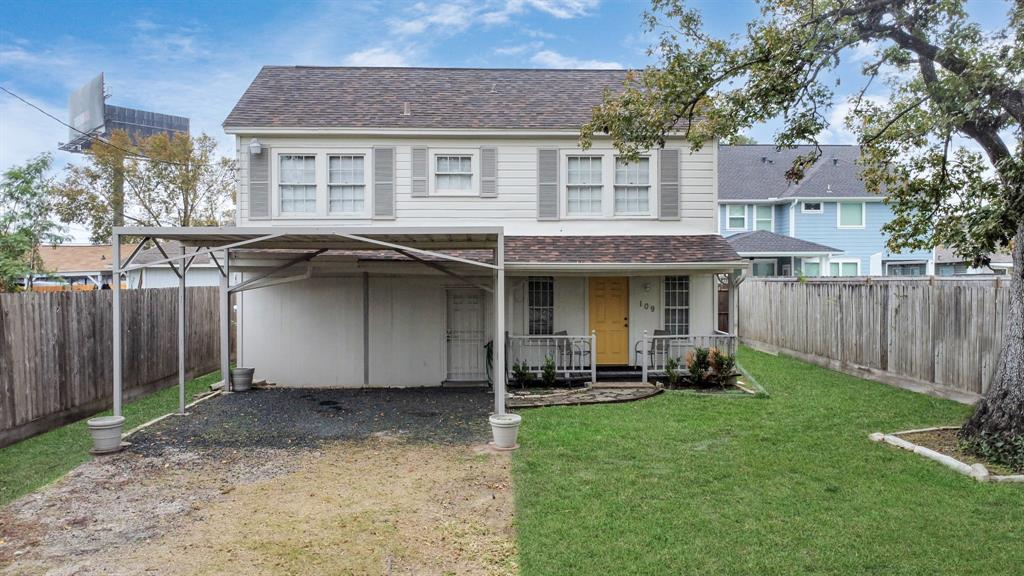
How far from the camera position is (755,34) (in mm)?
8109

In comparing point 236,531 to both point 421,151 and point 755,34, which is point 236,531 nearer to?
point 755,34

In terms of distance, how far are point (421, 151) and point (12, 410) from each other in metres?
7.89

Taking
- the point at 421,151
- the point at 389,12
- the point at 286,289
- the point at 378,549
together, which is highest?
the point at 389,12

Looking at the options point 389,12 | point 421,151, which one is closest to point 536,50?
point 389,12

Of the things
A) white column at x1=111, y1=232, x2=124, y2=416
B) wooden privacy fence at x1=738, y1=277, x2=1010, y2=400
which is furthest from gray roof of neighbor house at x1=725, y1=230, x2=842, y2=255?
white column at x1=111, y1=232, x2=124, y2=416

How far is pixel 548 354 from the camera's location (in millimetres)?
11930

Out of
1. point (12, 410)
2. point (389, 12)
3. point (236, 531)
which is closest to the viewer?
point (236, 531)

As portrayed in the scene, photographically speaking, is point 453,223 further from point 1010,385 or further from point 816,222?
point 816,222

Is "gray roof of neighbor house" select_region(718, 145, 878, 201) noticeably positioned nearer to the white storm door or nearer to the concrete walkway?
the concrete walkway

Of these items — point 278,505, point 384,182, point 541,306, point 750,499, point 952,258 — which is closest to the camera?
point 750,499

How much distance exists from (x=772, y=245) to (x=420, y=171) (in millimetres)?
14694

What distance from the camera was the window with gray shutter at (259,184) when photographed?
497 inches

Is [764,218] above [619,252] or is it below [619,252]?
above

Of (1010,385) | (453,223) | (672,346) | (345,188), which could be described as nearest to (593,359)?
(672,346)
